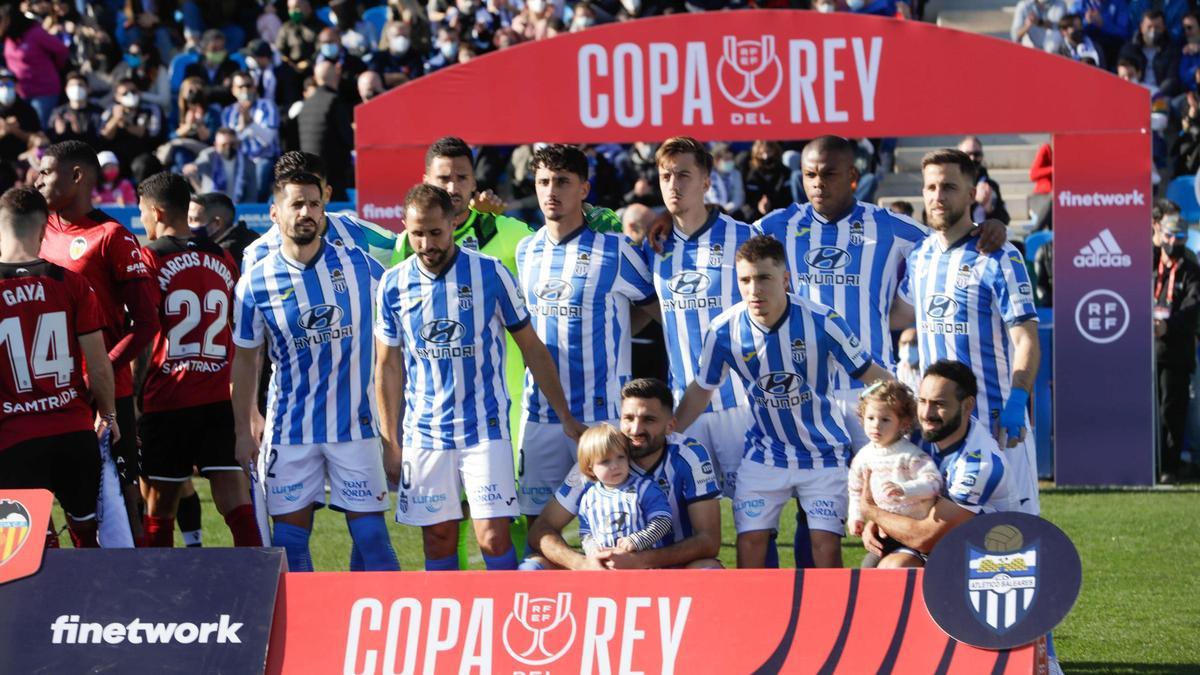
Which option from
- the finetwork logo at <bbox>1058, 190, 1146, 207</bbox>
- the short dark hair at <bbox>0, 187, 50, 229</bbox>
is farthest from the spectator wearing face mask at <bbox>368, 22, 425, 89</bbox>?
the short dark hair at <bbox>0, 187, 50, 229</bbox>

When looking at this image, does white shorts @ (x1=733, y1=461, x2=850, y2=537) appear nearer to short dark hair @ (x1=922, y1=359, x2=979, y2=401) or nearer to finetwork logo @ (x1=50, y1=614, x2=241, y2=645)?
short dark hair @ (x1=922, y1=359, x2=979, y2=401)

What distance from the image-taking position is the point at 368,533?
6391 millimetres

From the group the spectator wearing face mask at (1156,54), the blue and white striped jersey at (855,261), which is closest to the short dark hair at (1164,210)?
the spectator wearing face mask at (1156,54)

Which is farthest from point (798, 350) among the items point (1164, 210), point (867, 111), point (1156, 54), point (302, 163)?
point (1156, 54)

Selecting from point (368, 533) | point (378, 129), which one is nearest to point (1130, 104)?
point (378, 129)

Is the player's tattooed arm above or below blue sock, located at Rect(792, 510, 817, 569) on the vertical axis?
above

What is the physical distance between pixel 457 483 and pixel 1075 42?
33.3 ft

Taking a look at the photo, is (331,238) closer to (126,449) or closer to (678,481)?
(126,449)

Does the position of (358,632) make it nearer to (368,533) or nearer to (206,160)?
(368,533)

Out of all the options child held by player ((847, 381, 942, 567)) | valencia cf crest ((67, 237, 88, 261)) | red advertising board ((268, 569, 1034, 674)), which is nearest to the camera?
red advertising board ((268, 569, 1034, 674))

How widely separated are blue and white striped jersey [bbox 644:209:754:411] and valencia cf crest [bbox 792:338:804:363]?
55 cm

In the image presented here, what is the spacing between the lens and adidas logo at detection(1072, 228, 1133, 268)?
10641 millimetres

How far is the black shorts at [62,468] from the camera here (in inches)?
243

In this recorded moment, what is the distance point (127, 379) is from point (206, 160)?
831 cm
